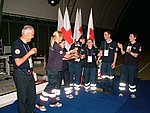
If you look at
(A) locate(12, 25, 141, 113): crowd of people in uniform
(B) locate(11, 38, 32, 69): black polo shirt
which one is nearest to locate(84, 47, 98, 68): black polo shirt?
(A) locate(12, 25, 141, 113): crowd of people in uniform

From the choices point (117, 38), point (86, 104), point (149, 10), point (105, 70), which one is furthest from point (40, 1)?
point (149, 10)

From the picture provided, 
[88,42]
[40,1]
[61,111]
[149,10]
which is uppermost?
[149,10]

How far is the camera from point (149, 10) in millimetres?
18422

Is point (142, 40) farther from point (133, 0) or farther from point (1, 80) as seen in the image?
point (1, 80)

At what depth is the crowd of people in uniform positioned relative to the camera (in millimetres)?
2875

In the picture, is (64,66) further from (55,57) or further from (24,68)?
(24,68)

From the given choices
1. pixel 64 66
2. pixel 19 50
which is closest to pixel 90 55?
pixel 64 66

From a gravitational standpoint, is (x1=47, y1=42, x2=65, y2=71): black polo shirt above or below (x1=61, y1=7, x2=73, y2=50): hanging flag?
below

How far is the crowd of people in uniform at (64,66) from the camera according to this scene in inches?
113

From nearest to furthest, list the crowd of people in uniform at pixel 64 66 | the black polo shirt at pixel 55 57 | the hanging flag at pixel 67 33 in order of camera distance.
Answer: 1. the crowd of people in uniform at pixel 64 66
2. the black polo shirt at pixel 55 57
3. the hanging flag at pixel 67 33

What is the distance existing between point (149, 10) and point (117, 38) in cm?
399

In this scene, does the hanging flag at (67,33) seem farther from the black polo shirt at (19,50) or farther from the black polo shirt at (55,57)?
the black polo shirt at (19,50)

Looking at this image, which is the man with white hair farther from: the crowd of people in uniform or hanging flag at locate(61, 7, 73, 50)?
hanging flag at locate(61, 7, 73, 50)

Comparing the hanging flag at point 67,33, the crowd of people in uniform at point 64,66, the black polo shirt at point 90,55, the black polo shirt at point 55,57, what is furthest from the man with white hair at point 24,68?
the hanging flag at point 67,33
